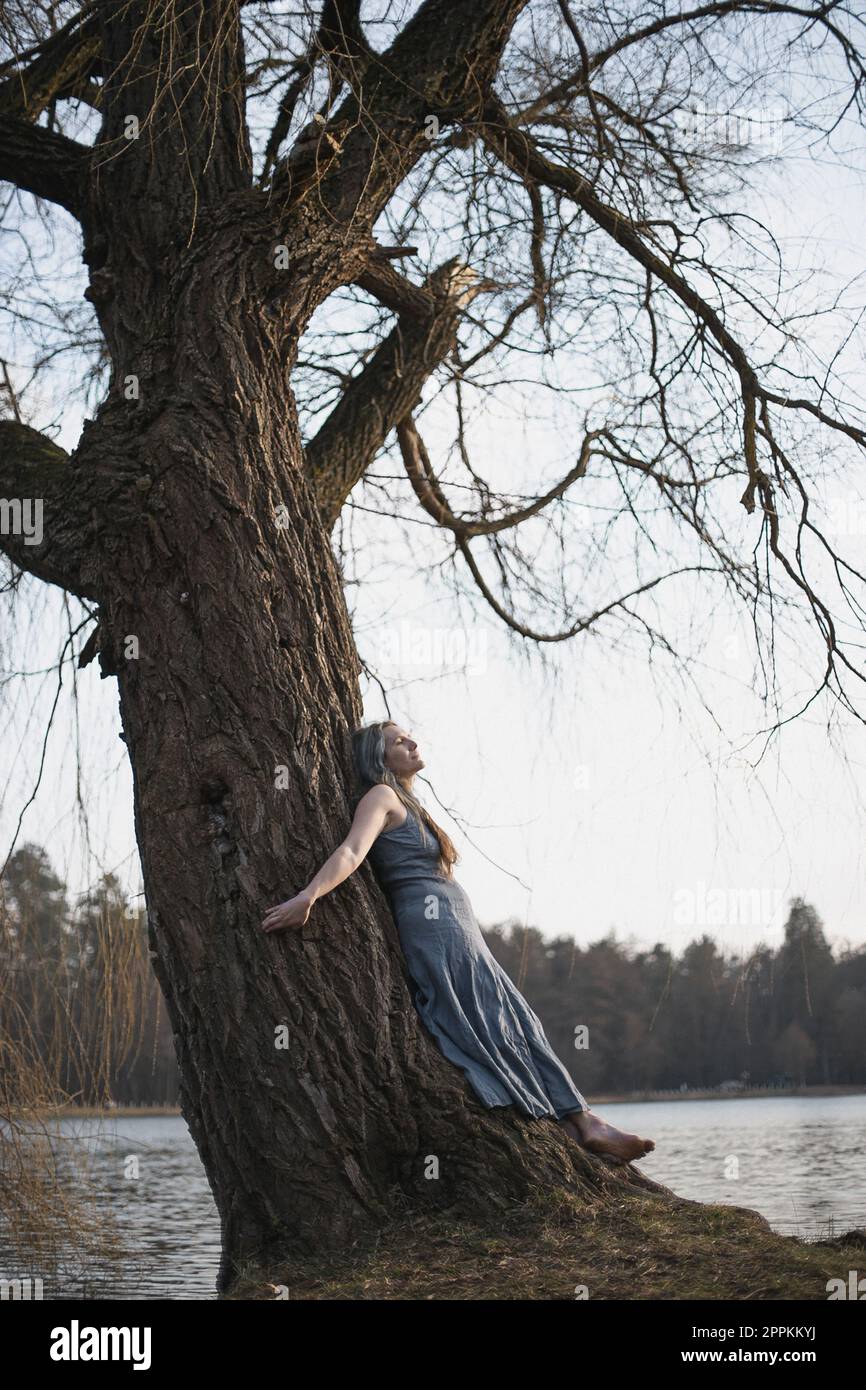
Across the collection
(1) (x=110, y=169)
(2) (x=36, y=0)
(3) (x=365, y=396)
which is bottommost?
(3) (x=365, y=396)

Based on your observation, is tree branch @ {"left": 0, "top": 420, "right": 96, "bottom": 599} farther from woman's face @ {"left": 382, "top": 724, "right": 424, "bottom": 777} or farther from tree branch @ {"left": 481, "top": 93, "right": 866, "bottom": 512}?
tree branch @ {"left": 481, "top": 93, "right": 866, "bottom": 512}

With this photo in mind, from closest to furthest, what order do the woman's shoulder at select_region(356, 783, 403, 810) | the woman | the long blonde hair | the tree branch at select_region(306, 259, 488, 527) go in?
the woman
the woman's shoulder at select_region(356, 783, 403, 810)
the long blonde hair
the tree branch at select_region(306, 259, 488, 527)

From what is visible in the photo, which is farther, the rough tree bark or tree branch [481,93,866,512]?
tree branch [481,93,866,512]

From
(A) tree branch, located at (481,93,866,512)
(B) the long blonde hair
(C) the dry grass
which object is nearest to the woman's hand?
(B) the long blonde hair

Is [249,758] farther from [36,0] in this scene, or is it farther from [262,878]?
[36,0]

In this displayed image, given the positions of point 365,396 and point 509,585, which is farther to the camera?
point 509,585

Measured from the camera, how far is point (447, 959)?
13.3 ft

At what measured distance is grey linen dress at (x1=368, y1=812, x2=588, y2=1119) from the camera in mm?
3943

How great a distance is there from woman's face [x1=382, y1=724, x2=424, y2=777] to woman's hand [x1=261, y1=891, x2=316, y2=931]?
0.64m

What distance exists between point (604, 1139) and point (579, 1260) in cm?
66

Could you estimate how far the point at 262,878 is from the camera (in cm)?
380

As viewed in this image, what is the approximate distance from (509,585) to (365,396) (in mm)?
1162

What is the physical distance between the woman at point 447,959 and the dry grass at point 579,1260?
0.34 meters
